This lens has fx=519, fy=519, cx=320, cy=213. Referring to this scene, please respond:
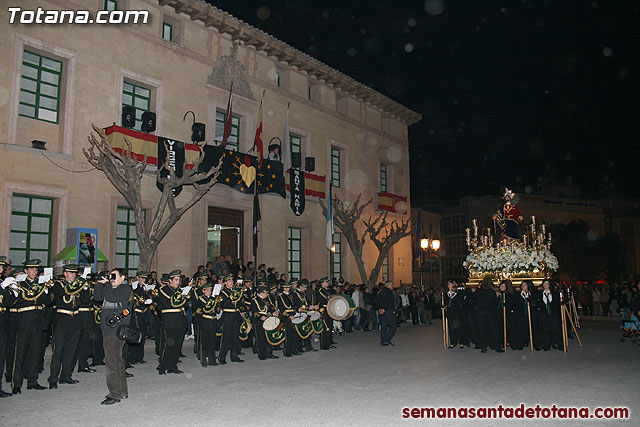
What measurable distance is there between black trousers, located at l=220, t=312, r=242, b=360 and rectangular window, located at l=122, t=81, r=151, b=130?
10488 millimetres

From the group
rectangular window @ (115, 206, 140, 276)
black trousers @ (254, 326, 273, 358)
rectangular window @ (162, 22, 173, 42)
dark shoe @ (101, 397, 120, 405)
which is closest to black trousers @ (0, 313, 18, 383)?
dark shoe @ (101, 397, 120, 405)

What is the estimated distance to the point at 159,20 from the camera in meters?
20.3

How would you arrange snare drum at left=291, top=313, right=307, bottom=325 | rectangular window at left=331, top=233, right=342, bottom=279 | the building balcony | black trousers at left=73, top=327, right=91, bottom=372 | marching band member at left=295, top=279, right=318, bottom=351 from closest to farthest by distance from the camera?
black trousers at left=73, top=327, right=91, bottom=372 < snare drum at left=291, top=313, right=307, bottom=325 < marching band member at left=295, top=279, right=318, bottom=351 < rectangular window at left=331, top=233, right=342, bottom=279 < the building balcony

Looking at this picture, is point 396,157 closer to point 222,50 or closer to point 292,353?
point 222,50

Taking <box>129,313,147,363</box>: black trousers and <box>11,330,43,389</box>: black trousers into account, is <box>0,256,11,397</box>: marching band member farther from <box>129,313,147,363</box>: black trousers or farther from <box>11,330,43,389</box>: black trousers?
<box>129,313,147,363</box>: black trousers

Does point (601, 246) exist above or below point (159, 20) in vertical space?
below

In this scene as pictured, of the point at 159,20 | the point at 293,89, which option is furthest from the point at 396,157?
the point at 159,20

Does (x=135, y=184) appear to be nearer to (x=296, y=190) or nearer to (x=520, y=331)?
(x=296, y=190)

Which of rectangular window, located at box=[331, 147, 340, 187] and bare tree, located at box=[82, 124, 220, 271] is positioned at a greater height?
rectangular window, located at box=[331, 147, 340, 187]

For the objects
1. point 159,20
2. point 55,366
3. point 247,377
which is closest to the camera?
point 55,366

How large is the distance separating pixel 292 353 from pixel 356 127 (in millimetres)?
19593

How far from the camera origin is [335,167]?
29.2 meters

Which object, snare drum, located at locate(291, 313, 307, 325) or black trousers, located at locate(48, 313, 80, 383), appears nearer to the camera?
black trousers, located at locate(48, 313, 80, 383)

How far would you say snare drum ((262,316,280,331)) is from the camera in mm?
12422
